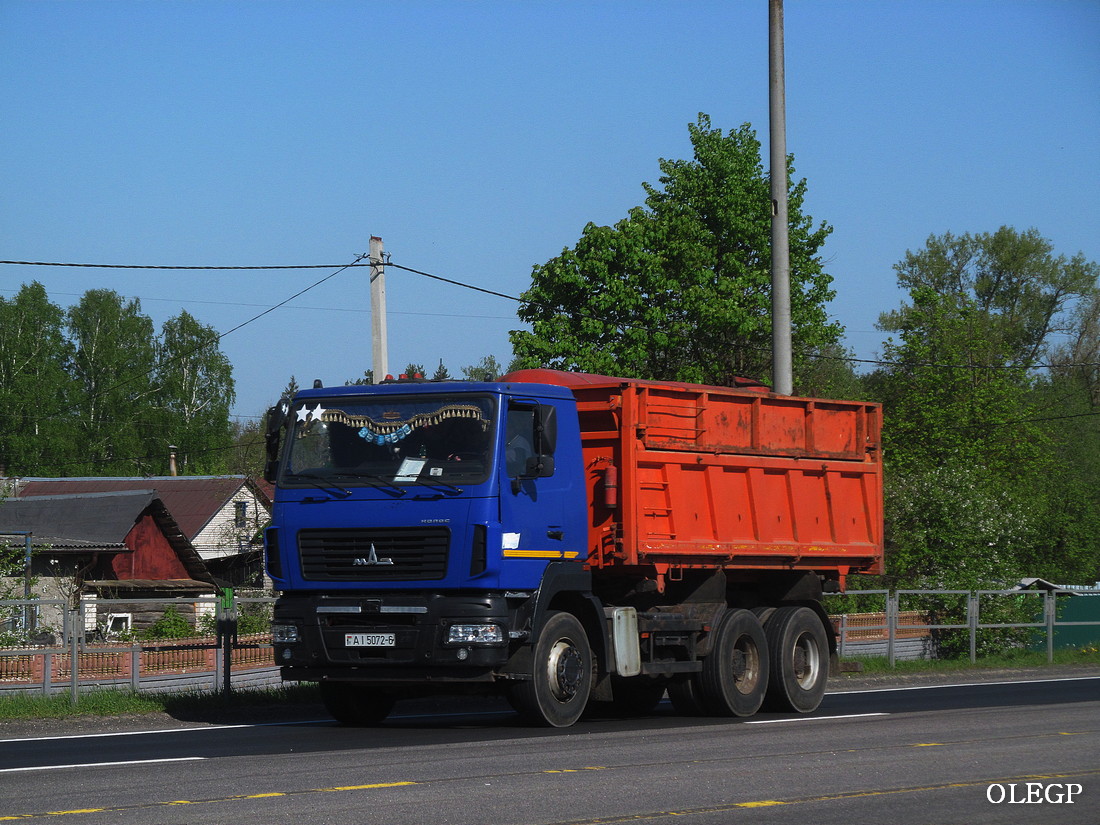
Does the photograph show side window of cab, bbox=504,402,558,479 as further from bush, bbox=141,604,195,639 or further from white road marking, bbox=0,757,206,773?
bush, bbox=141,604,195,639

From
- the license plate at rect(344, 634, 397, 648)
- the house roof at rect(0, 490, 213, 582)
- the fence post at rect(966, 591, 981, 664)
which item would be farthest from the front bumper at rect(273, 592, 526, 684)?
the house roof at rect(0, 490, 213, 582)

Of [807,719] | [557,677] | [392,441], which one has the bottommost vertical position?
[807,719]

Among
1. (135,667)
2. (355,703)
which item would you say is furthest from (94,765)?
(135,667)

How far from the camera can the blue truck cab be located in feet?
41.1

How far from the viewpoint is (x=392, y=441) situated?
1311cm

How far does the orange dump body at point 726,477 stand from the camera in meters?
14.0

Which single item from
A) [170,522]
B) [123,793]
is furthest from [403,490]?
[170,522]

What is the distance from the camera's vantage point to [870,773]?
995 centimetres

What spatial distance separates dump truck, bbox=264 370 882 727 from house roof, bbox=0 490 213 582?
1290 inches

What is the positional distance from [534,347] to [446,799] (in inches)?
1356

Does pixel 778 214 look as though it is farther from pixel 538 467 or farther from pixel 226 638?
pixel 226 638

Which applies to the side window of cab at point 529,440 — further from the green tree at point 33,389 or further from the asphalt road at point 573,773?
the green tree at point 33,389

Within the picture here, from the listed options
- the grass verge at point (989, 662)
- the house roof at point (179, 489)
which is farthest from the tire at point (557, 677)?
the house roof at point (179, 489)

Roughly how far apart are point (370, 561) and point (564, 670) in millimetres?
1992
